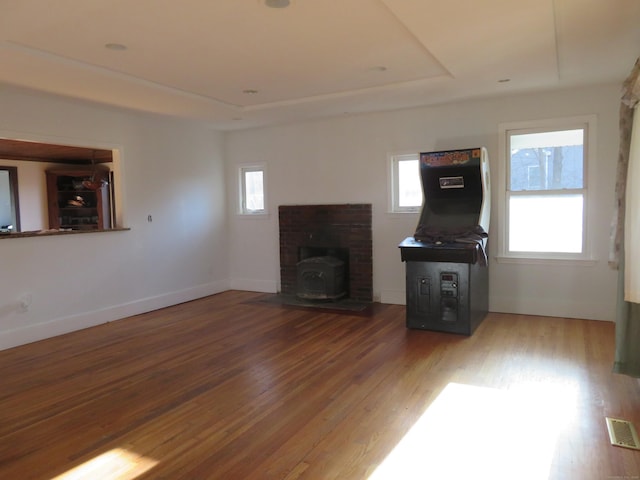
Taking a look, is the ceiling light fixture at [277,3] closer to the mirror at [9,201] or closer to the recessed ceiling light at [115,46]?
the recessed ceiling light at [115,46]

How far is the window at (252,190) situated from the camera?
6.64 meters

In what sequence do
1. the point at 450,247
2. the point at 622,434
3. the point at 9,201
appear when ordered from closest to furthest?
the point at 622,434, the point at 450,247, the point at 9,201

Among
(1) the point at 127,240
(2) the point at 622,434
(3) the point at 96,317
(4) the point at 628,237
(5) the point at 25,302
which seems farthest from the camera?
(1) the point at 127,240

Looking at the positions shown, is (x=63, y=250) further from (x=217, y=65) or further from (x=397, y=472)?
(x=397, y=472)

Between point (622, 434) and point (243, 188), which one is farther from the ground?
point (243, 188)

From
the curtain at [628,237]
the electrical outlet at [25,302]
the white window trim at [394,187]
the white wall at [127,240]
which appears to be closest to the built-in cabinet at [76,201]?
the white wall at [127,240]

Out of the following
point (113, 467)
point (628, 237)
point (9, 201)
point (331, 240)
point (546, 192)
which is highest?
point (9, 201)

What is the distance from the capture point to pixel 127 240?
17.5ft

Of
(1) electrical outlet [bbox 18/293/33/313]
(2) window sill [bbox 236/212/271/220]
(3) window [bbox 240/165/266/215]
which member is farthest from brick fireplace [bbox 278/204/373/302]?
(1) electrical outlet [bbox 18/293/33/313]

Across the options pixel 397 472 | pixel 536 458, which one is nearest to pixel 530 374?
pixel 536 458

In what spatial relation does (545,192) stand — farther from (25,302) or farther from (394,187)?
(25,302)

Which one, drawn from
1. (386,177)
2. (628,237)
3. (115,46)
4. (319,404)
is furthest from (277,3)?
(386,177)

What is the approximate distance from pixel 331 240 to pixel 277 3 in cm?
379

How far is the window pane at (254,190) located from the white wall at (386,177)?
0.18 m
